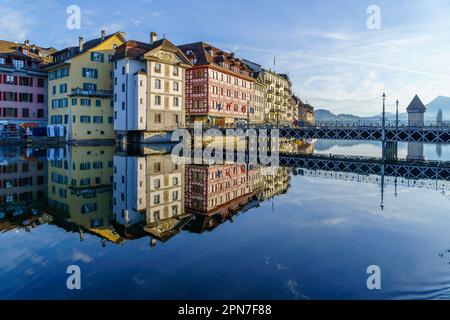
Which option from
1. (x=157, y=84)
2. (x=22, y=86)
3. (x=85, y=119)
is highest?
(x=22, y=86)

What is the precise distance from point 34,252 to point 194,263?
5056 mm

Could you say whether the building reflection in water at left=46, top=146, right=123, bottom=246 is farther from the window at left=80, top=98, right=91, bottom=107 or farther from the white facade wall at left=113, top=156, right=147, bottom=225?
the window at left=80, top=98, right=91, bottom=107

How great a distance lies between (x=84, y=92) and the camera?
5509 cm

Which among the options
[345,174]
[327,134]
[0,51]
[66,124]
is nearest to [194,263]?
[345,174]

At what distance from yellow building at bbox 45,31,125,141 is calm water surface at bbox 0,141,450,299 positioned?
113 feet

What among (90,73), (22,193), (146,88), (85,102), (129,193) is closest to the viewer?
(22,193)

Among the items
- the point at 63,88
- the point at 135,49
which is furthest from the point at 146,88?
the point at 63,88

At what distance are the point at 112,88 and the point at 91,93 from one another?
170 inches

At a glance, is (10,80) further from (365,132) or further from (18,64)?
(365,132)

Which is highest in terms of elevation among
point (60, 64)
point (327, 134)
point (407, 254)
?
point (60, 64)

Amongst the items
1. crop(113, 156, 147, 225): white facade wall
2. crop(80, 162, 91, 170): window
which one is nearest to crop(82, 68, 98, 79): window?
crop(80, 162, 91, 170): window

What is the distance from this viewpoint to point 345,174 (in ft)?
104
